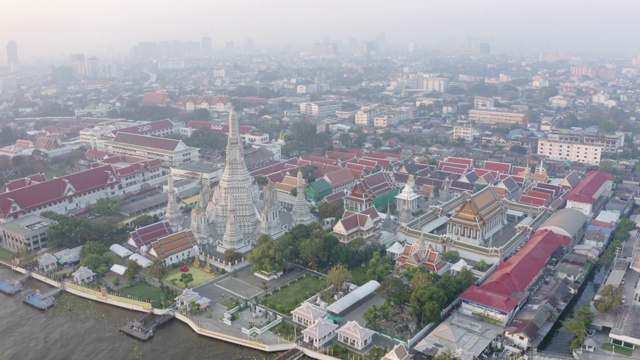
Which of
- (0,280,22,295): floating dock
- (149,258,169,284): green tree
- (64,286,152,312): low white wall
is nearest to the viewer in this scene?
(64,286,152,312): low white wall

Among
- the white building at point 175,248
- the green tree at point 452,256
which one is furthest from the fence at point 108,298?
the green tree at point 452,256

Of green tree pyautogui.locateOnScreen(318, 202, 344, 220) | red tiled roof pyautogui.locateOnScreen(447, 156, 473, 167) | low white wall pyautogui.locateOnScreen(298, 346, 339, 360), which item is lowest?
low white wall pyautogui.locateOnScreen(298, 346, 339, 360)

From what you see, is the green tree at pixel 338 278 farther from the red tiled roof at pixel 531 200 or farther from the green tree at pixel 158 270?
the red tiled roof at pixel 531 200

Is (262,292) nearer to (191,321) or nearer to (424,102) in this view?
(191,321)

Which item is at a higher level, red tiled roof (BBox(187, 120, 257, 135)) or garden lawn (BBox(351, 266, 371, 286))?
red tiled roof (BBox(187, 120, 257, 135))

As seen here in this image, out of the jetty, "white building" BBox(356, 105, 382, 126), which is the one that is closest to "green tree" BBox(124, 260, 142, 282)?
the jetty

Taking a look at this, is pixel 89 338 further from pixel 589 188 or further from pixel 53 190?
pixel 589 188

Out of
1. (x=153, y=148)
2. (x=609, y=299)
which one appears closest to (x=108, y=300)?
(x=609, y=299)

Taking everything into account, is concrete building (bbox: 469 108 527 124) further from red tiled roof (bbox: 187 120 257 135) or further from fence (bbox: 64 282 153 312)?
fence (bbox: 64 282 153 312)
